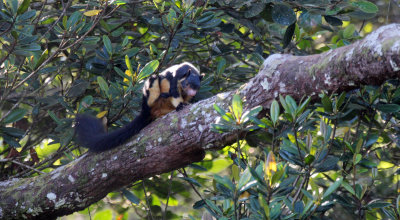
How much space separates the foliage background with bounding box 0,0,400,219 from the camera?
8.60 ft

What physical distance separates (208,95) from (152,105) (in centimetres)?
68

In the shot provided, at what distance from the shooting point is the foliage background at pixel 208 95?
2.62 meters

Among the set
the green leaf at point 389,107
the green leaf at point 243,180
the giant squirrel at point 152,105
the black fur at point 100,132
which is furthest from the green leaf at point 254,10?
the green leaf at point 243,180

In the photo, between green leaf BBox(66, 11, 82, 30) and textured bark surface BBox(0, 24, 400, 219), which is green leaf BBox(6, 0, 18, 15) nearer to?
green leaf BBox(66, 11, 82, 30)

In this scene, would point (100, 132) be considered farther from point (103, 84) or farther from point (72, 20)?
point (72, 20)

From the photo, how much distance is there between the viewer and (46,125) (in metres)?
4.93

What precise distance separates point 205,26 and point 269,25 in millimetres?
1070

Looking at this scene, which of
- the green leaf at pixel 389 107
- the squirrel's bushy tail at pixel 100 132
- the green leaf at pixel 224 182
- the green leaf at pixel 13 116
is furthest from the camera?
the green leaf at pixel 13 116

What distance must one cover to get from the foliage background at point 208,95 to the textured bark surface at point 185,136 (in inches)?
8.3

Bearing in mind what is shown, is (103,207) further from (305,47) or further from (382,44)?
(382,44)

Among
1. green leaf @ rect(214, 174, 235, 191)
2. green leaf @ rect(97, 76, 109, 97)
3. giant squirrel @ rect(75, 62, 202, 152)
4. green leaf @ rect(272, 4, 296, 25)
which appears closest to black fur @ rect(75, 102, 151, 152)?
giant squirrel @ rect(75, 62, 202, 152)

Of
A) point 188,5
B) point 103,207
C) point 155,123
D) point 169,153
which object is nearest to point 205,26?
point 188,5

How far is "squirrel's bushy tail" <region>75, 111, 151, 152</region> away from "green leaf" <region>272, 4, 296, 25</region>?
1.38 m

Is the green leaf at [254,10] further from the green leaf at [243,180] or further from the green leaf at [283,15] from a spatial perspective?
the green leaf at [243,180]
